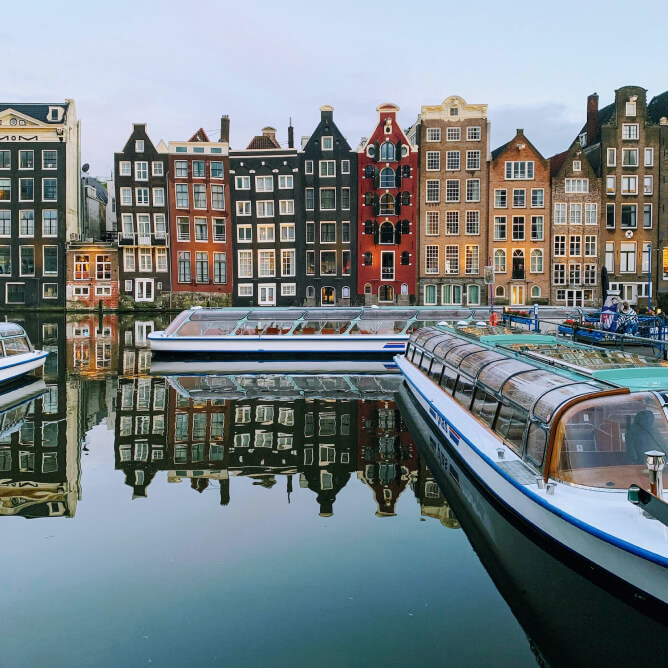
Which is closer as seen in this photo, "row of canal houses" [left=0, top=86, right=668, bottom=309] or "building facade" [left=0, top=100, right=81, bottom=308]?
"row of canal houses" [left=0, top=86, right=668, bottom=309]

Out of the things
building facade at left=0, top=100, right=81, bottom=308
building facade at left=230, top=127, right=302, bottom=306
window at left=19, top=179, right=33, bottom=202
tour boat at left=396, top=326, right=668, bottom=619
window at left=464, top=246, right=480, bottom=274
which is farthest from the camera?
window at left=19, top=179, right=33, bottom=202

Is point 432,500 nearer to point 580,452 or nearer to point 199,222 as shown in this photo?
point 580,452

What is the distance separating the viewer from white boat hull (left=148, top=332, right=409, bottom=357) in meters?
30.4

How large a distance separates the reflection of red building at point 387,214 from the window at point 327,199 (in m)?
2.39

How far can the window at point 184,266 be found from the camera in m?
62.4

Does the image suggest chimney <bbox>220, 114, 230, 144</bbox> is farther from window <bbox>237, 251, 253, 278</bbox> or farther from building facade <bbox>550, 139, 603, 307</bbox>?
building facade <bbox>550, 139, 603, 307</bbox>

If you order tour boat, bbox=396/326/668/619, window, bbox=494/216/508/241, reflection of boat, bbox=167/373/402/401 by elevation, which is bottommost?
reflection of boat, bbox=167/373/402/401

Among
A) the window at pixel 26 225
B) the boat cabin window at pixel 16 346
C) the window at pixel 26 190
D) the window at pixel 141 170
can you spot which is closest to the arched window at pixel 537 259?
the window at pixel 141 170

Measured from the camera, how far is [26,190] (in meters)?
63.1

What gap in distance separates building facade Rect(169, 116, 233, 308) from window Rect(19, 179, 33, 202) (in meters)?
12.7

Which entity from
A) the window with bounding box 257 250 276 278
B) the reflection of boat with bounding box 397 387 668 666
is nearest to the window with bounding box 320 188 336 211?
the window with bounding box 257 250 276 278

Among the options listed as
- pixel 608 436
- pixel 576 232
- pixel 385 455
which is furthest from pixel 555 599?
pixel 576 232

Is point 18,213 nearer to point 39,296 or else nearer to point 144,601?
point 39,296

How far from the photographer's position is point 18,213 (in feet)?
207
